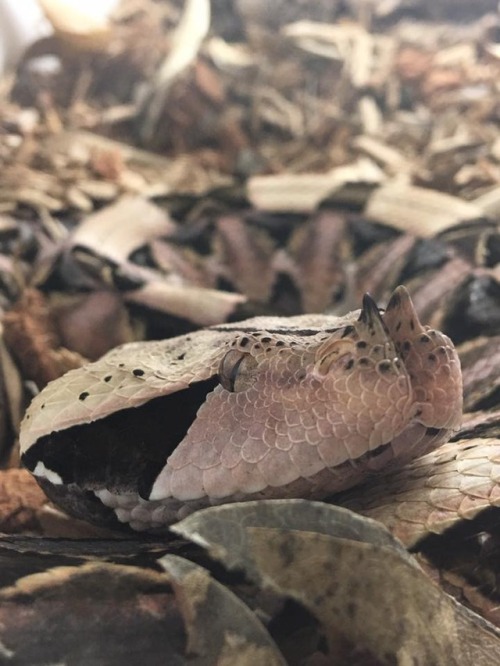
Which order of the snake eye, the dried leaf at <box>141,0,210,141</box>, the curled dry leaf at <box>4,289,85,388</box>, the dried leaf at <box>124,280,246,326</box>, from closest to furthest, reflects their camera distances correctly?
the snake eye < the curled dry leaf at <box>4,289,85,388</box> < the dried leaf at <box>124,280,246,326</box> < the dried leaf at <box>141,0,210,141</box>

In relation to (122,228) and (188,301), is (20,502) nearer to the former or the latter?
(188,301)

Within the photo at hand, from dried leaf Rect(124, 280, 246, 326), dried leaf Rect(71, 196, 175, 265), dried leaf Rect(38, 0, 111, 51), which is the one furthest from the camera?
dried leaf Rect(38, 0, 111, 51)

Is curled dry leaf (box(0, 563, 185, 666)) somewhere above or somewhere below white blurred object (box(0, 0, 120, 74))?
below

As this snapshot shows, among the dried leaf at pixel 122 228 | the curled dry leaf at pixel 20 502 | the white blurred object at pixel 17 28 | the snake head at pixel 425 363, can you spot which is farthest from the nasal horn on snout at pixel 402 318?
the white blurred object at pixel 17 28

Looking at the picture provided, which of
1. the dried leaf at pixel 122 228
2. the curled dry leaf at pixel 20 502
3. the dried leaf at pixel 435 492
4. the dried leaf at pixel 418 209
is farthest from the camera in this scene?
the dried leaf at pixel 122 228

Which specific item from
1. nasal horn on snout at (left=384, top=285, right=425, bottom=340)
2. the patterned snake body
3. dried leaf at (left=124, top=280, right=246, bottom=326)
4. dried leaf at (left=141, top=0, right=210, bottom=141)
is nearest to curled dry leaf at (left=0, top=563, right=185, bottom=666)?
the patterned snake body

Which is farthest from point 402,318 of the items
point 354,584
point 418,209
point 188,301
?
point 418,209

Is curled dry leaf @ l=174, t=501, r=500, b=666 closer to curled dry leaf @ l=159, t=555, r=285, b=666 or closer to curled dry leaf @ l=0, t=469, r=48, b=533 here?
curled dry leaf @ l=159, t=555, r=285, b=666

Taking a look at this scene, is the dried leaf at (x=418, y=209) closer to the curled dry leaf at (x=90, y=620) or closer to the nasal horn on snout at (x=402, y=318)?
the nasal horn on snout at (x=402, y=318)
